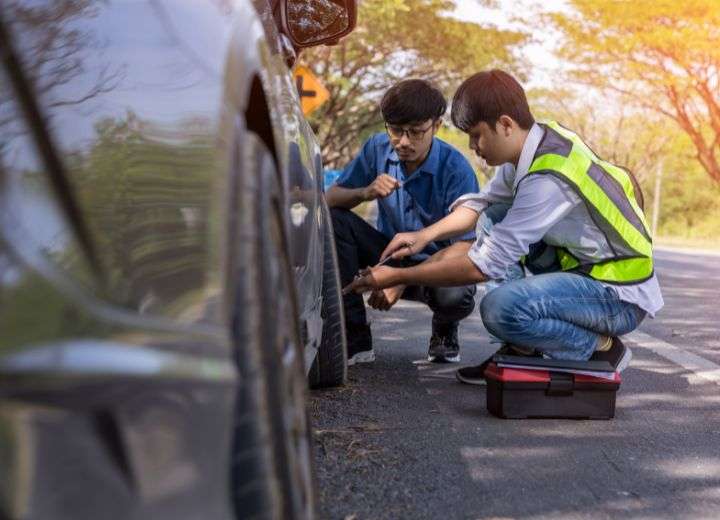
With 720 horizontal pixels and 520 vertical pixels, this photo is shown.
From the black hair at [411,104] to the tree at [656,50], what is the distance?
2284 centimetres

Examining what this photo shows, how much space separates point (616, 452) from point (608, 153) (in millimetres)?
45927

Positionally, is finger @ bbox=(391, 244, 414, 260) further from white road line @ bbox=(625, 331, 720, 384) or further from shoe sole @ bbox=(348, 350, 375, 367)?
white road line @ bbox=(625, 331, 720, 384)

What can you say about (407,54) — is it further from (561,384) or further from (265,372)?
(265,372)

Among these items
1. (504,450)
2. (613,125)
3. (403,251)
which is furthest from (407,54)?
(504,450)

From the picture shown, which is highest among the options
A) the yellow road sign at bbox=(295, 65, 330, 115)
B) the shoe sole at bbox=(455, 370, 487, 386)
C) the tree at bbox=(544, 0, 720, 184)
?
the shoe sole at bbox=(455, 370, 487, 386)

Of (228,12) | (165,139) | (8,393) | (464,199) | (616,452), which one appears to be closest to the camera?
(8,393)

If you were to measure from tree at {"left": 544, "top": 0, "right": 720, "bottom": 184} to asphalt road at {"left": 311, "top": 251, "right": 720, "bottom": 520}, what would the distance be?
23357 millimetres

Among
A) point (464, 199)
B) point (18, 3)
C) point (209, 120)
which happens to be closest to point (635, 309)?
point (464, 199)

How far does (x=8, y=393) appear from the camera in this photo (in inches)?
38.2

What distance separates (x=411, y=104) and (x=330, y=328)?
1366 mm

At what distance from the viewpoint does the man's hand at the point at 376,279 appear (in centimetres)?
415

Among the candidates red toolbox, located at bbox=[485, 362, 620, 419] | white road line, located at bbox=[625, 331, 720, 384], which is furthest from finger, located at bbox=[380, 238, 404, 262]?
white road line, located at bbox=[625, 331, 720, 384]

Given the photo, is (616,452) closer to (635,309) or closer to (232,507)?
(635,309)

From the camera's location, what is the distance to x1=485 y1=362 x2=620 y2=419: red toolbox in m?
3.71
